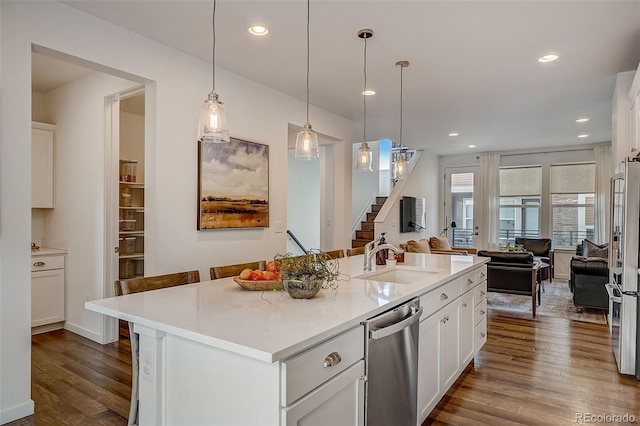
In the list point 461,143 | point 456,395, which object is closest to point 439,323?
point 456,395

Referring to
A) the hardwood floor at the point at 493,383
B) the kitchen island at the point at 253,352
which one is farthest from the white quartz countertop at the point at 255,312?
the hardwood floor at the point at 493,383

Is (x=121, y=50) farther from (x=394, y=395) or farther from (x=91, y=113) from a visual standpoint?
(x=394, y=395)

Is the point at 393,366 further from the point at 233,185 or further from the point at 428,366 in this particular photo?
the point at 233,185

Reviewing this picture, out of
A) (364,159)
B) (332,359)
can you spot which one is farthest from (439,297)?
(364,159)

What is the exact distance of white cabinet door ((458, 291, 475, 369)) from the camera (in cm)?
290

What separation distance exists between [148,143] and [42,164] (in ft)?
6.08

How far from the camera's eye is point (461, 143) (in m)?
7.85

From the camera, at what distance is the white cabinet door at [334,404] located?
1.30m

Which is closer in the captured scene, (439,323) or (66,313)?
(439,323)

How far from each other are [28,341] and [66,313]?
75.3 inches

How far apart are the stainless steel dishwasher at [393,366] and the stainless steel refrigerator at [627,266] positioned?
6.52ft

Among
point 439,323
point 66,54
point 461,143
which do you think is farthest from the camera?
point 461,143

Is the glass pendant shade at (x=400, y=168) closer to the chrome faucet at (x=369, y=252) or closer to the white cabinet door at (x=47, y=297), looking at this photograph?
the chrome faucet at (x=369, y=252)

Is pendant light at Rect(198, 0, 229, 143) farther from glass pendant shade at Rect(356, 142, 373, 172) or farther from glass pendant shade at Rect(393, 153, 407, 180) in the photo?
glass pendant shade at Rect(393, 153, 407, 180)
